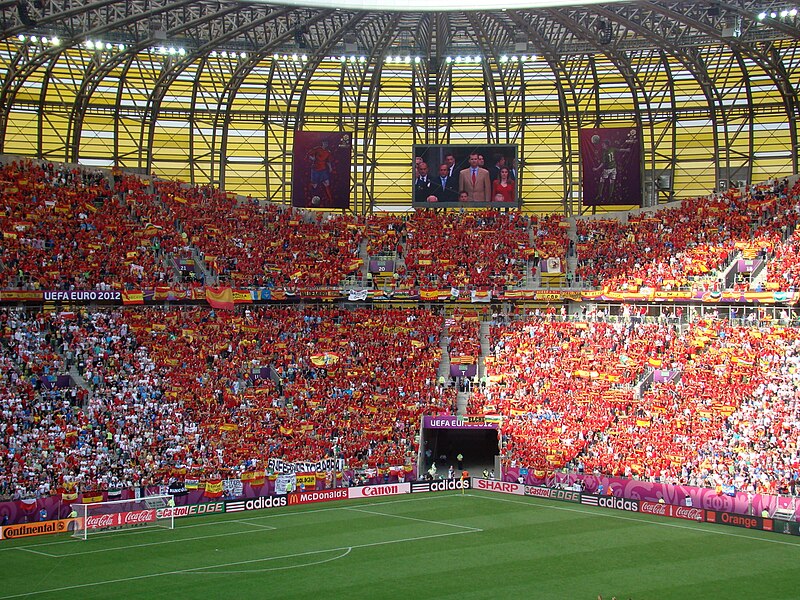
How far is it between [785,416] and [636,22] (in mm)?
21880

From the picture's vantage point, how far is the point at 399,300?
60.9m

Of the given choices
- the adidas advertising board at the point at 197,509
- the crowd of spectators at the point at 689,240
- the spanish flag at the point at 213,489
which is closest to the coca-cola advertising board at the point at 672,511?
the crowd of spectators at the point at 689,240

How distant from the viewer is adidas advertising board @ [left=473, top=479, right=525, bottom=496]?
49.2 meters

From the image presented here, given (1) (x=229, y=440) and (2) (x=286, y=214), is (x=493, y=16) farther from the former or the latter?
(1) (x=229, y=440)

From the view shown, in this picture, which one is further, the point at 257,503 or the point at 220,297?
the point at 220,297

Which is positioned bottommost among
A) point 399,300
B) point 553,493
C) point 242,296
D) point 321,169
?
point 553,493

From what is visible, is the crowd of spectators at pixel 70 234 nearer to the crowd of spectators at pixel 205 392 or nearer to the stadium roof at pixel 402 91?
the crowd of spectators at pixel 205 392

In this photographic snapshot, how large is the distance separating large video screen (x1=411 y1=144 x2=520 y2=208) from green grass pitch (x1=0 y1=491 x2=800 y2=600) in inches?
949

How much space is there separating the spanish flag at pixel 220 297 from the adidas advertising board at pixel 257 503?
1361 centimetres

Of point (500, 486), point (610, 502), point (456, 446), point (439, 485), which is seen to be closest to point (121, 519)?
point (439, 485)

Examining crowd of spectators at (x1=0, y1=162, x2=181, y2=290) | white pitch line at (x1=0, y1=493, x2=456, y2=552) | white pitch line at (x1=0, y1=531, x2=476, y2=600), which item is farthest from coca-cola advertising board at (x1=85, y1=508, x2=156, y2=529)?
crowd of spectators at (x1=0, y1=162, x2=181, y2=290)

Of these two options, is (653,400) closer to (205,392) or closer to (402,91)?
(205,392)

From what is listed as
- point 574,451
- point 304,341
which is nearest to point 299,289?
point 304,341

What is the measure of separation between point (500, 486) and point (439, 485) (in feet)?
10.3
